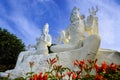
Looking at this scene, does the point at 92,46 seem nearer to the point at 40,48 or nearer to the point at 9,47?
the point at 40,48

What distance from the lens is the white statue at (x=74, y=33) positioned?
10.0m

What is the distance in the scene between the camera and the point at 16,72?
9938 millimetres

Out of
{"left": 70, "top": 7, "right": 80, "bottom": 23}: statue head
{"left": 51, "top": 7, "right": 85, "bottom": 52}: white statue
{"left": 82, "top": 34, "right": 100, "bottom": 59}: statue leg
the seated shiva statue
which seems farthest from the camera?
the seated shiva statue

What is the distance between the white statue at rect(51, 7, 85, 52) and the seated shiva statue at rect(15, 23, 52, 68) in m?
0.69

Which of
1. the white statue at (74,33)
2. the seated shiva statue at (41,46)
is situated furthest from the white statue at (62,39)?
the white statue at (74,33)

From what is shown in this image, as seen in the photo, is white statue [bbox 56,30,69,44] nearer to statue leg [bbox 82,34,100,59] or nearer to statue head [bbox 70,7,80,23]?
statue head [bbox 70,7,80,23]

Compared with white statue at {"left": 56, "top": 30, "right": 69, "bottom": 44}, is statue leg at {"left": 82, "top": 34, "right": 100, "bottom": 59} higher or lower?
lower

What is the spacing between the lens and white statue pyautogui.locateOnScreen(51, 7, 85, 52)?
10.0m

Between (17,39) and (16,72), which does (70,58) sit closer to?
(16,72)

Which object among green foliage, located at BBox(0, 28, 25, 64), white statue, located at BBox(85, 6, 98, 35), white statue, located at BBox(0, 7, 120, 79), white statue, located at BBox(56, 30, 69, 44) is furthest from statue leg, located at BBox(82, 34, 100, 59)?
green foliage, located at BBox(0, 28, 25, 64)

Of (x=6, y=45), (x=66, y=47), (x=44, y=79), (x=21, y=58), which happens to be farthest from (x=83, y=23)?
(x=6, y=45)

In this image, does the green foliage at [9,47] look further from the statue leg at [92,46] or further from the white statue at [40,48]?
the statue leg at [92,46]

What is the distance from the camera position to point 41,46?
12.2m

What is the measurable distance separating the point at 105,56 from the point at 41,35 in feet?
16.0
